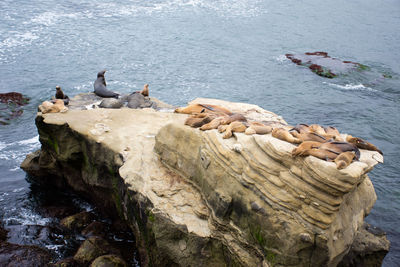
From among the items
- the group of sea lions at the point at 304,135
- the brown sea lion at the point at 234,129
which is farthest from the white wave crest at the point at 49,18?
the brown sea lion at the point at 234,129

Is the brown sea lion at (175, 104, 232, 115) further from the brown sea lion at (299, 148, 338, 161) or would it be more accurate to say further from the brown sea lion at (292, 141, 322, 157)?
the brown sea lion at (299, 148, 338, 161)

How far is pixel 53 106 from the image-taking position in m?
10.6

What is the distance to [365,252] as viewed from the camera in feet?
25.1

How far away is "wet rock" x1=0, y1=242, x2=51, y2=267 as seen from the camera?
7906 millimetres

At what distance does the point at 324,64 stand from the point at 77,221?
16725 millimetres

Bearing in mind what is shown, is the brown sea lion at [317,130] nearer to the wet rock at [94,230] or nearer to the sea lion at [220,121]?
the sea lion at [220,121]

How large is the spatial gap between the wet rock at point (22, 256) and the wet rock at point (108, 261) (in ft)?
3.88

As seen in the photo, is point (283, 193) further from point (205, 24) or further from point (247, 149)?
point (205, 24)

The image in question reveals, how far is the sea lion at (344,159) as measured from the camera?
5.63m

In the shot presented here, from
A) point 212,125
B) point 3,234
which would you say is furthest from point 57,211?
point 212,125

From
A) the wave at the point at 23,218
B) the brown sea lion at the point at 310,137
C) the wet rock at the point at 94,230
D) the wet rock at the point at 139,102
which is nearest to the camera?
the brown sea lion at the point at 310,137

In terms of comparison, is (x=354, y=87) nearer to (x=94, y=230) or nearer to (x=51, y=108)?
(x=51, y=108)

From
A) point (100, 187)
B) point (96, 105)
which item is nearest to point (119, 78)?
point (96, 105)

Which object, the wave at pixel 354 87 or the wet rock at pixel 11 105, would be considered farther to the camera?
the wave at pixel 354 87
